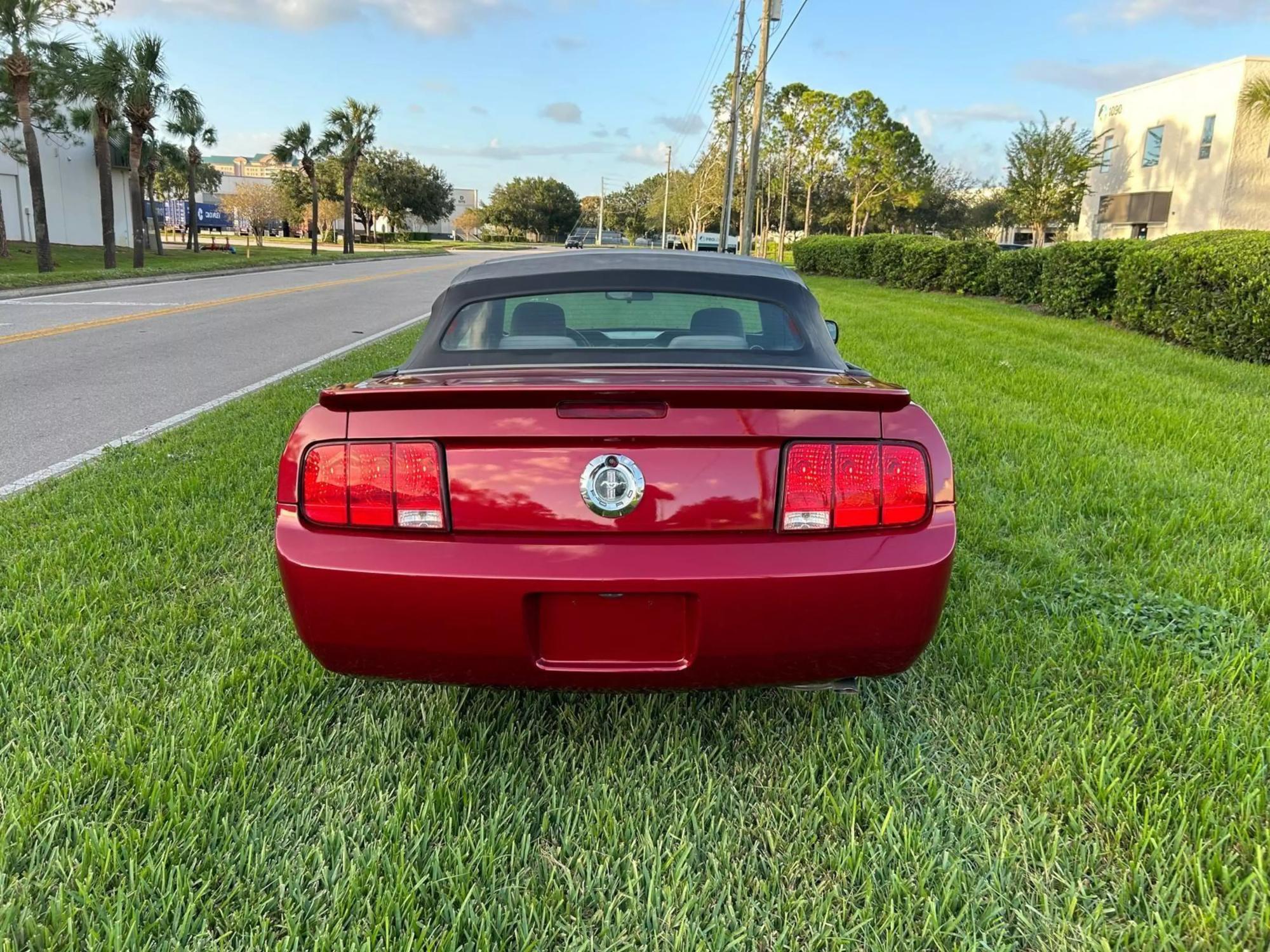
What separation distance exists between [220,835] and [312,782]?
266 mm

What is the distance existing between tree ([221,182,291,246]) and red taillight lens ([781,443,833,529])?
2692 inches

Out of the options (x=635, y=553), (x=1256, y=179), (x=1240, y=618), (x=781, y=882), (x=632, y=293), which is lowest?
(x=781, y=882)

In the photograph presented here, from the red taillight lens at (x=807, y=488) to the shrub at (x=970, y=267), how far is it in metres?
16.9

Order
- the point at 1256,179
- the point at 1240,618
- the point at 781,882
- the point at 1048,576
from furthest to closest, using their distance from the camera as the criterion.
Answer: the point at 1256,179 < the point at 1048,576 < the point at 1240,618 < the point at 781,882

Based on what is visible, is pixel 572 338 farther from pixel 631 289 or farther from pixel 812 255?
pixel 812 255

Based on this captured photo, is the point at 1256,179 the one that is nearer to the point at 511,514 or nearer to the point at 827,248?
the point at 827,248

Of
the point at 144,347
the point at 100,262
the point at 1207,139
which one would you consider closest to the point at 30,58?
the point at 100,262

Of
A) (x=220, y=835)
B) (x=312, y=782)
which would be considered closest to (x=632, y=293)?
(x=312, y=782)

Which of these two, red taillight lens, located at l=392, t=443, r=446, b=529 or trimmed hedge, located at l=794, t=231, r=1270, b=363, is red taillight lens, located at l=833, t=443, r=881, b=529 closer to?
red taillight lens, located at l=392, t=443, r=446, b=529

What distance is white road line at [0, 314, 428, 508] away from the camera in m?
4.86

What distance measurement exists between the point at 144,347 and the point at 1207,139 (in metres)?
39.9

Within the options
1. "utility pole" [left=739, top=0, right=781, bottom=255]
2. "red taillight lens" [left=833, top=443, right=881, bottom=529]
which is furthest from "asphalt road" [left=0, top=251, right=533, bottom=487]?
"utility pole" [left=739, top=0, right=781, bottom=255]

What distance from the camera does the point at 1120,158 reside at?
39.8 metres

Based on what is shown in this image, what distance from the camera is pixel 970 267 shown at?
17.8m
